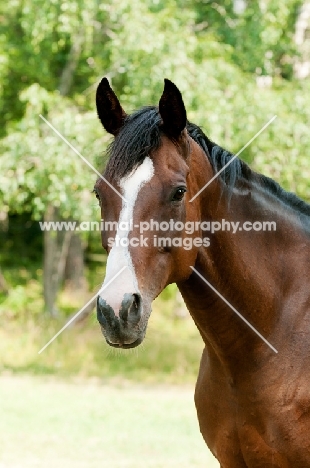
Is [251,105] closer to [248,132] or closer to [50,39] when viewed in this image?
[248,132]

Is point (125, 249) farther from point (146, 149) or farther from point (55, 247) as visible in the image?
point (55, 247)

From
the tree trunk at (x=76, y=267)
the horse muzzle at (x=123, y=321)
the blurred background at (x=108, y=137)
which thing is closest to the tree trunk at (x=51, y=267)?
the blurred background at (x=108, y=137)

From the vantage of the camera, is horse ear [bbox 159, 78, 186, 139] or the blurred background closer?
horse ear [bbox 159, 78, 186, 139]

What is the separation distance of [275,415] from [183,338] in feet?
38.3

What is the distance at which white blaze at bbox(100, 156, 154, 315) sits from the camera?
278 cm

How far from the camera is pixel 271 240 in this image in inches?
139

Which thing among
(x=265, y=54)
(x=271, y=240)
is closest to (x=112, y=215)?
(x=271, y=240)

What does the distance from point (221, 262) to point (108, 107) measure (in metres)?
→ 0.90

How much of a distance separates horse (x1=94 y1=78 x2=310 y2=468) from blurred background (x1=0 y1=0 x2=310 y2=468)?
13.9 feet

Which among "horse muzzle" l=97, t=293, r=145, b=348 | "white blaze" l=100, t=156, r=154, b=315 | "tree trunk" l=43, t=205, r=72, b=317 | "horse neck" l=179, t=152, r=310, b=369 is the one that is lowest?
"tree trunk" l=43, t=205, r=72, b=317

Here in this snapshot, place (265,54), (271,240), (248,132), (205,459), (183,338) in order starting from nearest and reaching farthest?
(271,240)
(205,459)
(248,132)
(265,54)
(183,338)

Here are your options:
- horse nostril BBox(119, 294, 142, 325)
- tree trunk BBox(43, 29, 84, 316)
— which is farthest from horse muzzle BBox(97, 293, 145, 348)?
tree trunk BBox(43, 29, 84, 316)

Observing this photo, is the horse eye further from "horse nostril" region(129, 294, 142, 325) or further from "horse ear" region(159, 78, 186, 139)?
"horse nostril" region(129, 294, 142, 325)

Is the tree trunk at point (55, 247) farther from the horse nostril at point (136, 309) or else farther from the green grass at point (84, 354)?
the horse nostril at point (136, 309)
